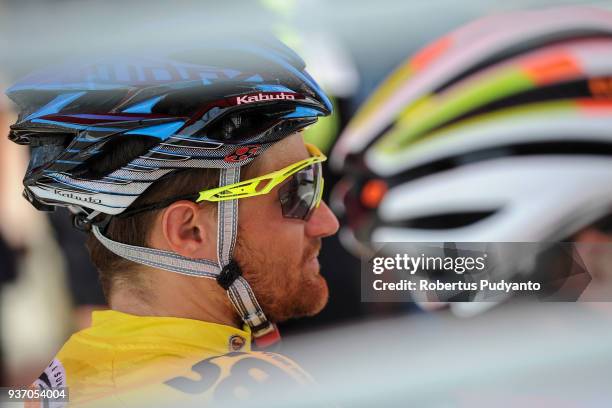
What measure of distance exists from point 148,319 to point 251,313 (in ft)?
0.76

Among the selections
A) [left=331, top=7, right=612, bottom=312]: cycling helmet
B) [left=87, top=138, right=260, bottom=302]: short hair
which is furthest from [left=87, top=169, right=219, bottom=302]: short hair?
[left=331, top=7, right=612, bottom=312]: cycling helmet

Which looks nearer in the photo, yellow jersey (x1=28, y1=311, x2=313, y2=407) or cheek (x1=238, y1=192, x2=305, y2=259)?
yellow jersey (x1=28, y1=311, x2=313, y2=407)

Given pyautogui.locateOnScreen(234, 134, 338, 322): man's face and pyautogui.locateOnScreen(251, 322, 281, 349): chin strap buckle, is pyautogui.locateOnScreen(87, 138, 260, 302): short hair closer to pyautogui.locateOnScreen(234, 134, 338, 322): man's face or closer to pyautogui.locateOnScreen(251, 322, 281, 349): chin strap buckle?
pyautogui.locateOnScreen(234, 134, 338, 322): man's face

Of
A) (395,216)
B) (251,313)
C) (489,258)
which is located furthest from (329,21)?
(251,313)

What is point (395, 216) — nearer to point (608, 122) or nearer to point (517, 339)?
point (517, 339)

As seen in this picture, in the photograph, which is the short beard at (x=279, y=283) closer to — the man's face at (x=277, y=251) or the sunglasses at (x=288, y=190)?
the man's face at (x=277, y=251)

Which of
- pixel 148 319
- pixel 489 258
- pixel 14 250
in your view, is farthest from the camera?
pixel 14 250

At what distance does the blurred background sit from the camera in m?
2.21

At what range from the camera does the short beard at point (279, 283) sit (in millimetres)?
1596

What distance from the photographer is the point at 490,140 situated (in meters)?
2.27

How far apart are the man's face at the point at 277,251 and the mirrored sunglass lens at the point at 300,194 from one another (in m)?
0.02

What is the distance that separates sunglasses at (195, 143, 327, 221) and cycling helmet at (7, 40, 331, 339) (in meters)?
0.03

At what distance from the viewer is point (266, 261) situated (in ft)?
5.33

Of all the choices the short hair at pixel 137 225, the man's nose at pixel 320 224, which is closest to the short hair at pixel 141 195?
the short hair at pixel 137 225
